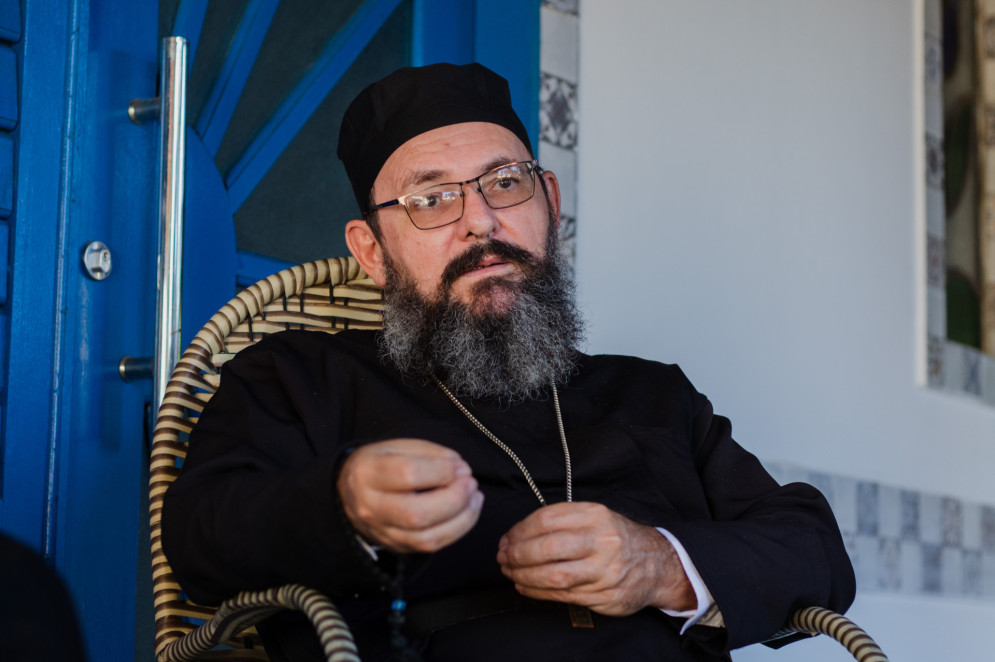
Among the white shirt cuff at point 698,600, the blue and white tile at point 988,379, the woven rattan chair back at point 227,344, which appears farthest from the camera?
the blue and white tile at point 988,379

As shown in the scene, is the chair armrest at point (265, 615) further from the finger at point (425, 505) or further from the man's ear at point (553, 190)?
the man's ear at point (553, 190)

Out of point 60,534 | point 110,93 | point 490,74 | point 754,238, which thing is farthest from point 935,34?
point 60,534

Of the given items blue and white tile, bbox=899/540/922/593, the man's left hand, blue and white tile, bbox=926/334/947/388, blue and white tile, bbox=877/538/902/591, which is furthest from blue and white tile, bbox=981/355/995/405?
the man's left hand

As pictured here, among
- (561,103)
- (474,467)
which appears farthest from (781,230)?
(474,467)

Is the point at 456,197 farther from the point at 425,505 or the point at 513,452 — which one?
the point at 425,505

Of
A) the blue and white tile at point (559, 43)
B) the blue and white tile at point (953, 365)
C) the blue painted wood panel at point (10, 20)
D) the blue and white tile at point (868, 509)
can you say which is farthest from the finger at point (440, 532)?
the blue and white tile at point (953, 365)

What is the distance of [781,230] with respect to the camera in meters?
3.80

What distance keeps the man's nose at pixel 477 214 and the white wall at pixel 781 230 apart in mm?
1015

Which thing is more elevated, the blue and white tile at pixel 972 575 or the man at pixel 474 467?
the man at pixel 474 467

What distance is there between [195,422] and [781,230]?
242cm

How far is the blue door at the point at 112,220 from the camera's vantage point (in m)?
2.24

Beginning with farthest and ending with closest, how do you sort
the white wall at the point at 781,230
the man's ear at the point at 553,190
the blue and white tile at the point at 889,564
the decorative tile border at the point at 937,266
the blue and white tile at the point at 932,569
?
the decorative tile border at the point at 937,266, the blue and white tile at the point at 932,569, the blue and white tile at the point at 889,564, the white wall at the point at 781,230, the man's ear at the point at 553,190

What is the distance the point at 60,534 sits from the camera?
2.22 m

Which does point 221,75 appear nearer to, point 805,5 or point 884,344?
point 805,5
